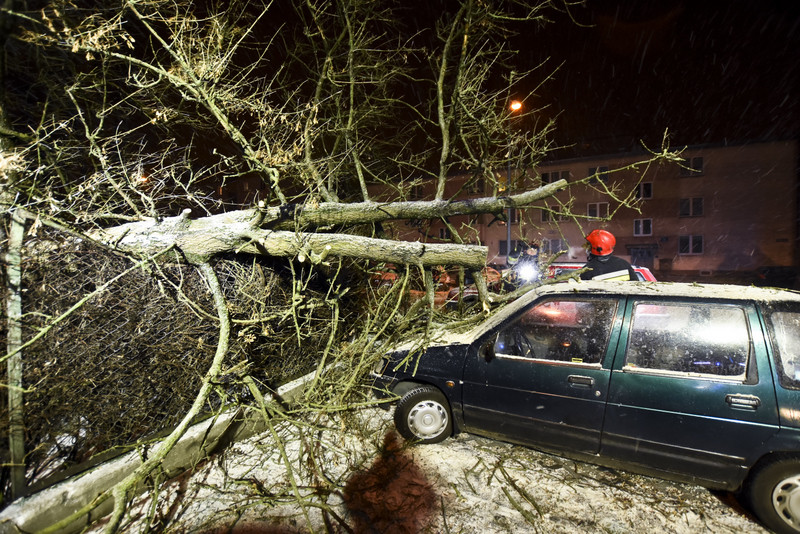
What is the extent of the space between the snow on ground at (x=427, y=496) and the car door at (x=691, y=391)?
37cm

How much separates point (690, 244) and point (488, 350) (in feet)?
111

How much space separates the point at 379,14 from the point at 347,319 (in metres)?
6.20

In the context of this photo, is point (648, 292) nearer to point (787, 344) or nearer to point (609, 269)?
point (787, 344)

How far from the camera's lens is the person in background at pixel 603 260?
5.19 m

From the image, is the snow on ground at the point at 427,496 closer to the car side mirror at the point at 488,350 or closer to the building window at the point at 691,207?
the car side mirror at the point at 488,350

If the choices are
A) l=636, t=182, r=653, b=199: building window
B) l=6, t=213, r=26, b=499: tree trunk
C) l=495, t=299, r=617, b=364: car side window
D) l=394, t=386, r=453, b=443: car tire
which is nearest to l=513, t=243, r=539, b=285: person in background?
l=495, t=299, r=617, b=364: car side window

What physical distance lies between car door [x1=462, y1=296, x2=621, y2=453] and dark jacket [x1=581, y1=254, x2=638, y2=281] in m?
1.95

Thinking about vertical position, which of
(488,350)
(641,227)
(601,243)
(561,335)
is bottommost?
(488,350)

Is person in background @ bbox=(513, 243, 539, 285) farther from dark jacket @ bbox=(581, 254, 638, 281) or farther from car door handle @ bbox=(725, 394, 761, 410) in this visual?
car door handle @ bbox=(725, 394, 761, 410)

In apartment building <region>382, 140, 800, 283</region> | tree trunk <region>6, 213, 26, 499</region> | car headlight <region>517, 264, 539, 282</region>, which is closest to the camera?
tree trunk <region>6, 213, 26, 499</region>

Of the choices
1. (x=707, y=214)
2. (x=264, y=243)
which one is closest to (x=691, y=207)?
(x=707, y=214)

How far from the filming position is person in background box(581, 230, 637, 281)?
5188 millimetres

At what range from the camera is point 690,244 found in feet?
91.7

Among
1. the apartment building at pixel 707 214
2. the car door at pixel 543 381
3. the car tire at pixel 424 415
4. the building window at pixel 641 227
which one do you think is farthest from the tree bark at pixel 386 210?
the building window at pixel 641 227
